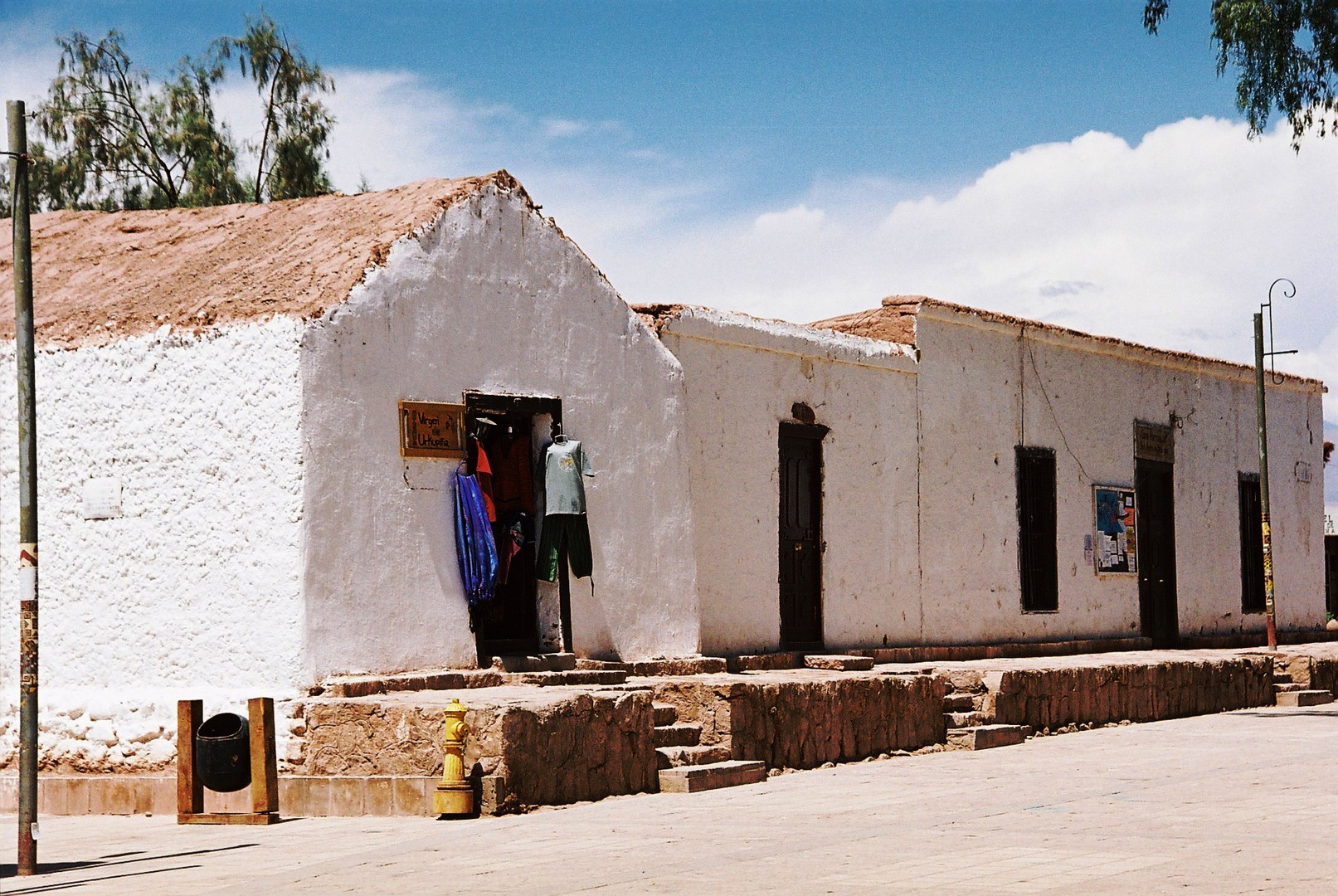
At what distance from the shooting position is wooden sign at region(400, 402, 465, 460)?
1152 centimetres

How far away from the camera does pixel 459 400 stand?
11891 mm

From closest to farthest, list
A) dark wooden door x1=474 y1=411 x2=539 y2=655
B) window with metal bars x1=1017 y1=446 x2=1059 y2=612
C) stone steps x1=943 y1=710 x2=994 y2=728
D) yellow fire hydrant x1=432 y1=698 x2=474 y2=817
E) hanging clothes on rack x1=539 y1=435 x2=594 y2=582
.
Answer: yellow fire hydrant x1=432 y1=698 x2=474 y2=817
hanging clothes on rack x1=539 y1=435 x2=594 y2=582
dark wooden door x1=474 y1=411 x2=539 y2=655
stone steps x1=943 y1=710 x2=994 y2=728
window with metal bars x1=1017 y1=446 x2=1059 y2=612

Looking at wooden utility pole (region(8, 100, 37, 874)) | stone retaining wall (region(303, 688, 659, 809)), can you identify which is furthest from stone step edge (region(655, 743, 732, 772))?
wooden utility pole (region(8, 100, 37, 874))

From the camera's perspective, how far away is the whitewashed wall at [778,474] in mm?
14344

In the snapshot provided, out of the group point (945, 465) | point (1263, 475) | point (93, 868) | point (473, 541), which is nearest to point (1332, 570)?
point (1263, 475)

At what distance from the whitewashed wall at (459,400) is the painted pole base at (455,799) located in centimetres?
149

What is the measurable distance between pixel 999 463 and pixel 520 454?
6.84m

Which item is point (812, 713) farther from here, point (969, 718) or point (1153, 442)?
point (1153, 442)

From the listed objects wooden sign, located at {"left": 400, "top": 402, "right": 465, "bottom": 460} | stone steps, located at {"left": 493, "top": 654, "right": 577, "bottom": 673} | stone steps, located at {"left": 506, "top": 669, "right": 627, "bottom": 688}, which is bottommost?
stone steps, located at {"left": 506, "top": 669, "right": 627, "bottom": 688}

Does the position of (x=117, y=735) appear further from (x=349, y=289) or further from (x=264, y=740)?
(x=349, y=289)

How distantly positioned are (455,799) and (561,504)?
9.75ft

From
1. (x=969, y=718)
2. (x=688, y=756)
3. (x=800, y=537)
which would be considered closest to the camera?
(x=688, y=756)

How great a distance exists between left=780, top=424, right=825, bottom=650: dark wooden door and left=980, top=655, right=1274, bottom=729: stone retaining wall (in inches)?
72.3

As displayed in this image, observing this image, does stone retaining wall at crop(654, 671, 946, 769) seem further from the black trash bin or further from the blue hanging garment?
the black trash bin
